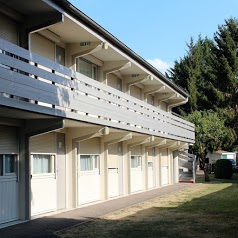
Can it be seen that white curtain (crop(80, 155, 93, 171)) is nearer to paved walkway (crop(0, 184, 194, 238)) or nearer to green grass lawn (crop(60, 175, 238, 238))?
paved walkway (crop(0, 184, 194, 238))

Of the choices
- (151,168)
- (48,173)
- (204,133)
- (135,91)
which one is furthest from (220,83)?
(48,173)

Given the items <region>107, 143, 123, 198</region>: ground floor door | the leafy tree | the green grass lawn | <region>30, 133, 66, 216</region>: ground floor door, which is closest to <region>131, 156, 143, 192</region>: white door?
<region>107, 143, 123, 198</region>: ground floor door

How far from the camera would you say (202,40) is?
6303 cm

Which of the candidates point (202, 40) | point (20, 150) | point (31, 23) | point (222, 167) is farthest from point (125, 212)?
point (202, 40)

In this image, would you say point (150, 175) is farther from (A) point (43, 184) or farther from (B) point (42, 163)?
(A) point (43, 184)

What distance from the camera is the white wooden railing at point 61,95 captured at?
10.3 meters

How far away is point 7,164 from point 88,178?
5.37 meters

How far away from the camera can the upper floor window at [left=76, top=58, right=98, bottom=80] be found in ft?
56.3

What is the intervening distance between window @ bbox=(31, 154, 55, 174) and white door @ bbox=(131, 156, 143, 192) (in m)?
8.61

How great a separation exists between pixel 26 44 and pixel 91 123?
3.47 meters

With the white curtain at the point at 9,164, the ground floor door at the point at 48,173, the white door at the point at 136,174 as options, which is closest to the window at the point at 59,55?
the ground floor door at the point at 48,173

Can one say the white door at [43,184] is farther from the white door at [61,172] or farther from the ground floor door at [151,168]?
the ground floor door at [151,168]

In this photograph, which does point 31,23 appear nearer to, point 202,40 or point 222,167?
point 222,167

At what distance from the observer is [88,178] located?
17.6m
